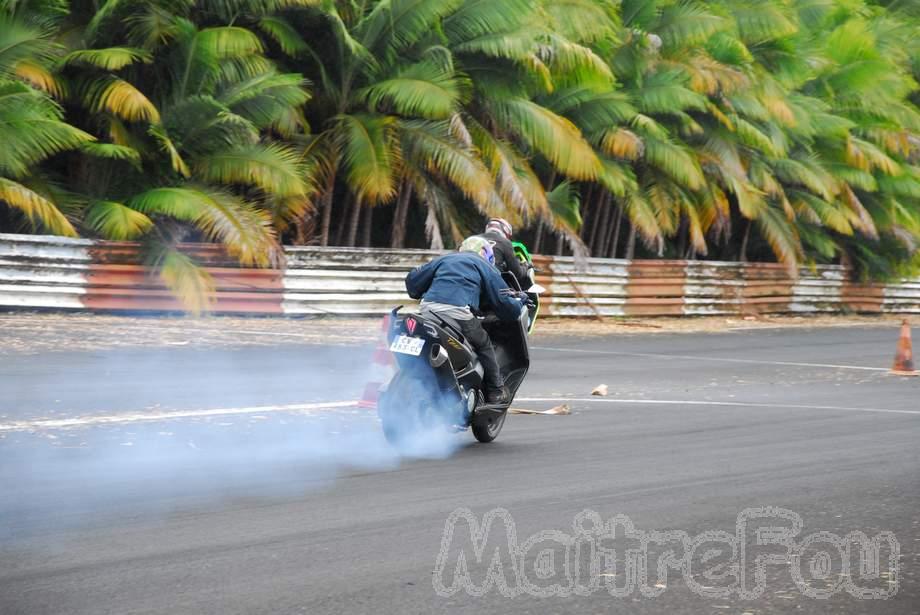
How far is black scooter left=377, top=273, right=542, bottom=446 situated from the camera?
903 centimetres

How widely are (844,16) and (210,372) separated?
2721 centimetres

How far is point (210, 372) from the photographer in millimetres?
13633

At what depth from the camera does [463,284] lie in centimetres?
945

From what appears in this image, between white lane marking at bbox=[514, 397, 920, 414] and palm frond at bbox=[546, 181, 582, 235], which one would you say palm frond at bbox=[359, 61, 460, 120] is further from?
white lane marking at bbox=[514, 397, 920, 414]

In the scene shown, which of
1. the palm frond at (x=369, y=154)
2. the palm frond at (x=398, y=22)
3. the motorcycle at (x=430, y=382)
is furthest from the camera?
the palm frond at (x=398, y=22)

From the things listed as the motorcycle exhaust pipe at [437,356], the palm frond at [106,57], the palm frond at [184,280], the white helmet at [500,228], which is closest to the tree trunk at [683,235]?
the palm frond at [184,280]

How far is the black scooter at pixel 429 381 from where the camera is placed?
9.03 metres

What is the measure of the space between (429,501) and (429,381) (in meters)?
1.92

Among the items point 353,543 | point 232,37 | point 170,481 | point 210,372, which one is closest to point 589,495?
point 353,543

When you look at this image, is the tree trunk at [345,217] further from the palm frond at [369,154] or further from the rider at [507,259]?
the rider at [507,259]

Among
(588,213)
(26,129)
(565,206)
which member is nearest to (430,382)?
(26,129)

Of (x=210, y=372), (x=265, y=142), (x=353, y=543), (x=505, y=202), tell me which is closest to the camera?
(x=353, y=543)

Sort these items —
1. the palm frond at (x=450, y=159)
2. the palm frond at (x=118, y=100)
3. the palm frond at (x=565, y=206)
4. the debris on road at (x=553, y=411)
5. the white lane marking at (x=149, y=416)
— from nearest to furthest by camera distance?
the white lane marking at (x=149, y=416) → the debris on road at (x=553, y=411) → the palm frond at (x=118, y=100) → the palm frond at (x=450, y=159) → the palm frond at (x=565, y=206)

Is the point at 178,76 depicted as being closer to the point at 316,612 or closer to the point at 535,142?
the point at 535,142
